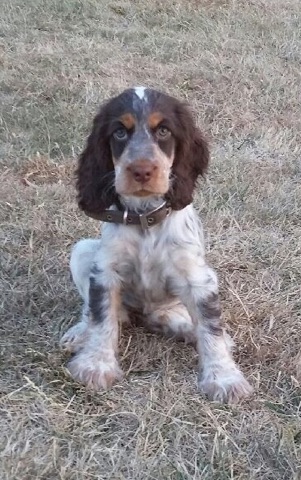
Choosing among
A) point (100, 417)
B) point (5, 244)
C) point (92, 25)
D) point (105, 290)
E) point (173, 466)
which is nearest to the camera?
point (173, 466)

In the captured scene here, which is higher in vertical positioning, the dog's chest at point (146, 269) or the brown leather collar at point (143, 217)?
the brown leather collar at point (143, 217)

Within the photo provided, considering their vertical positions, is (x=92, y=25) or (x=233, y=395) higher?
(x=233, y=395)

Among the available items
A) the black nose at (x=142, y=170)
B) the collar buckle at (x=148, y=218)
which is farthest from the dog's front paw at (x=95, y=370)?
the black nose at (x=142, y=170)

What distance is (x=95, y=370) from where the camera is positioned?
342cm

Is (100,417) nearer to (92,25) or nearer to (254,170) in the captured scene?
(254,170)

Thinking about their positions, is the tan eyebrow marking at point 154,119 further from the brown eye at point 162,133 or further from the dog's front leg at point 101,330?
the dog's front leg at point 101,330

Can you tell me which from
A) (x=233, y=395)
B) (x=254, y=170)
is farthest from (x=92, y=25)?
(x=233, y=395)

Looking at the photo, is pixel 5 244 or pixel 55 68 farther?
pixel 55 68

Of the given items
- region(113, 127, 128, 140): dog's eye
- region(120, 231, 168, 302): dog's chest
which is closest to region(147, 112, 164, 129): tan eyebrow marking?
region(113, 127, 128, 140): dog's eye

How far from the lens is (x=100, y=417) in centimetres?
321

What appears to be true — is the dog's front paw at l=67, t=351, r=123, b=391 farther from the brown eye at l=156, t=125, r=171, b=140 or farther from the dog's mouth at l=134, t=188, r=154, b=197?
the brown eye at l=156, t=125, r=171, b=140

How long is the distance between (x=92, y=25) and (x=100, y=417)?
634 cm

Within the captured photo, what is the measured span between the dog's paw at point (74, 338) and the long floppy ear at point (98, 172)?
524 mm

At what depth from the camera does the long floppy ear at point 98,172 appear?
3482 mm
